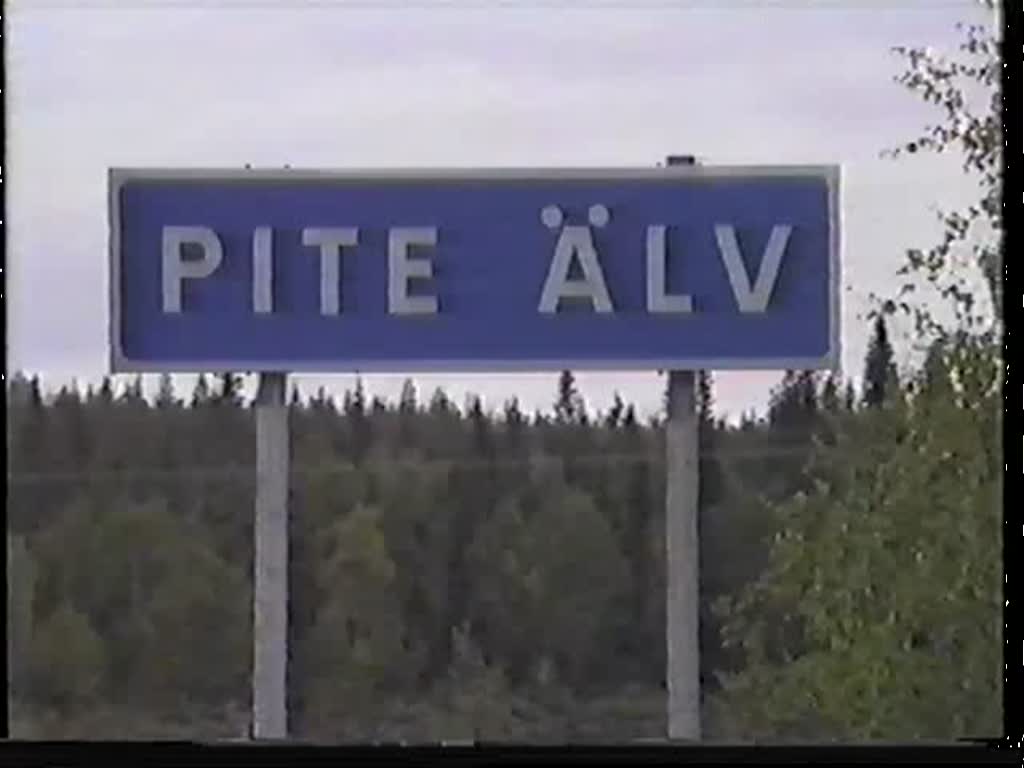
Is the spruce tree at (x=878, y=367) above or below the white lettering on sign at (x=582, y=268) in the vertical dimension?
below

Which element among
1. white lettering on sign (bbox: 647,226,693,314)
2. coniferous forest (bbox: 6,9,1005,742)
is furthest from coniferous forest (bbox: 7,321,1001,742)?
white lettering on sign (bbox: 647,226,693,314)

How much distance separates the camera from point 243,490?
8.22 ft

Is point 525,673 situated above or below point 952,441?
below

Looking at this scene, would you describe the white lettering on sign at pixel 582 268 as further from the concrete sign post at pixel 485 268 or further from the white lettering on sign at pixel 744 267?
the white lettering on sign at pixel 744 267

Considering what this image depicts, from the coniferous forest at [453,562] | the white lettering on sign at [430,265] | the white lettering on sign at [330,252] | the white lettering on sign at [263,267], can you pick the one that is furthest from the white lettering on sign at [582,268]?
the white lettering on sign at [263,267]

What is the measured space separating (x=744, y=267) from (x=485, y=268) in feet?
1.19

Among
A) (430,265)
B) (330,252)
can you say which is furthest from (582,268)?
(330,252)

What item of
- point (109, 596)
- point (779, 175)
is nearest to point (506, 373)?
point (779, 175)

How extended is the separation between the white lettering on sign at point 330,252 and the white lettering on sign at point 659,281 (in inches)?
16.2

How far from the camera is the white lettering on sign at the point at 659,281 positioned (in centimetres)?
244

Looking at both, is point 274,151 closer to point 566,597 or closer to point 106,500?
point 106,500

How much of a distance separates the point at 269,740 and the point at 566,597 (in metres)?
0.46

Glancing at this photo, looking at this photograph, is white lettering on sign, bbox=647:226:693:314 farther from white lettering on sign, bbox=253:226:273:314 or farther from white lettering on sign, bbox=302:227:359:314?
white lettering on sign, bbox=253:226:273:314

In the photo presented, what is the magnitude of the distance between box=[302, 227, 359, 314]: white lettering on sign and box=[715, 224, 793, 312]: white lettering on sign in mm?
Result: 515
